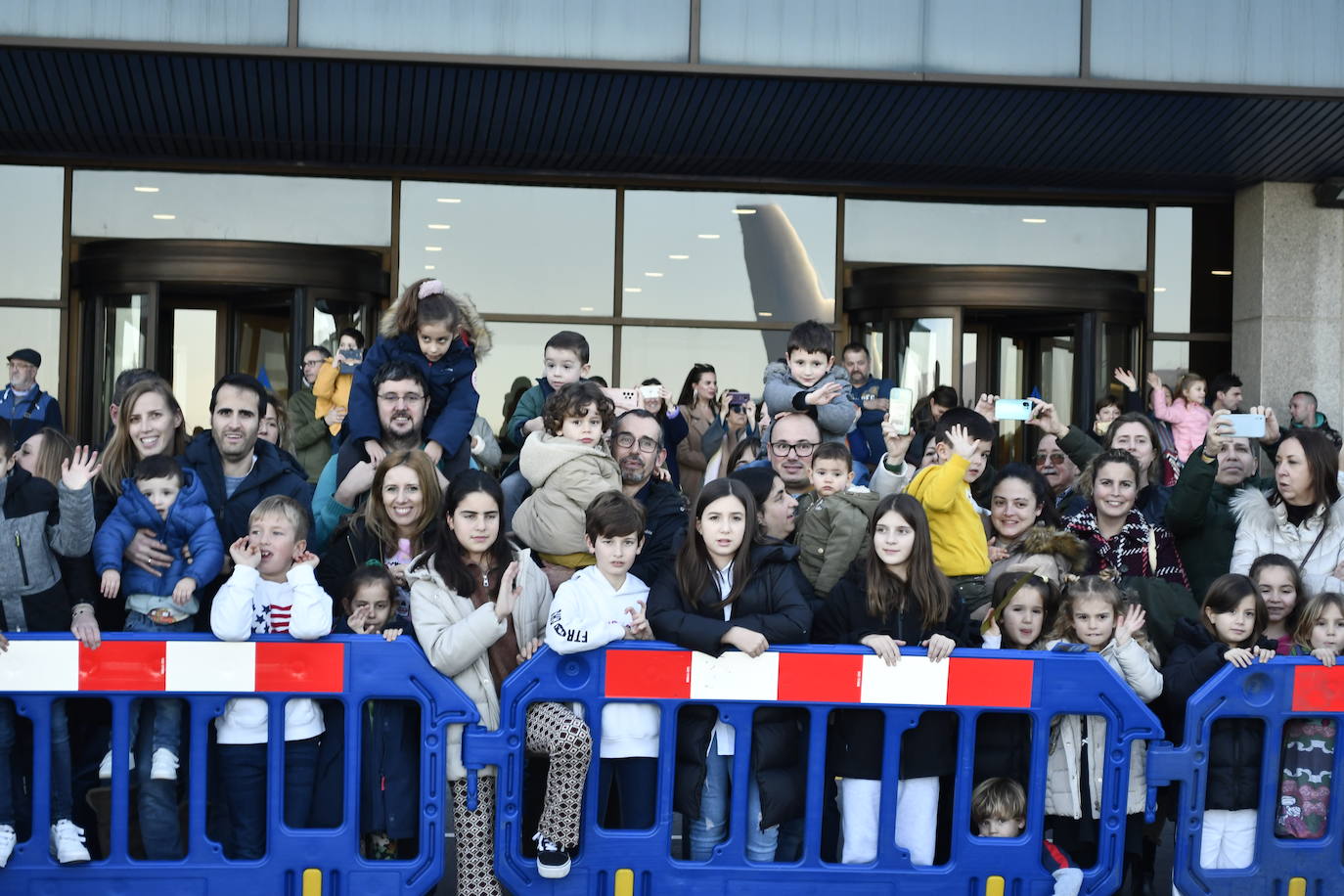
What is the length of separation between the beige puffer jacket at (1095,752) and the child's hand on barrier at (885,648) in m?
0.74

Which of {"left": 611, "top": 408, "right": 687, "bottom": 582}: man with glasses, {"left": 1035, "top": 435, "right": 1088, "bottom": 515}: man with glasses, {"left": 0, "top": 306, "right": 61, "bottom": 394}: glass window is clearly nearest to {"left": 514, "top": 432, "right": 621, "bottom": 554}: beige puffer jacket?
{"left": 611, "top": 408, "right": 687, "bottom": 582}: man with glasses

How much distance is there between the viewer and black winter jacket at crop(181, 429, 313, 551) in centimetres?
549

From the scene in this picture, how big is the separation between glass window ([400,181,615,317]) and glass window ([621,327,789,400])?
1.61 ft

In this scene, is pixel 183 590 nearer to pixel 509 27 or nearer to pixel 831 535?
pixel 831 535

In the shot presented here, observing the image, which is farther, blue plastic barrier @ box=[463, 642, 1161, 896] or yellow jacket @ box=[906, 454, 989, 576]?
yellow jacket @ box=[906, 454, 989, 576]

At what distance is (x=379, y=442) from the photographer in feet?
19.6

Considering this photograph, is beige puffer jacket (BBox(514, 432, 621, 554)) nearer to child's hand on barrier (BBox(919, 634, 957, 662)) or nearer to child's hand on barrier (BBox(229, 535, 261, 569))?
child's hand on barrier (BBox(229, 535, 261, 569))

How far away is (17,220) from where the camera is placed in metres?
12.5

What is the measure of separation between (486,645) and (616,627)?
458mm

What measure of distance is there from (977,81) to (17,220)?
27.9ft

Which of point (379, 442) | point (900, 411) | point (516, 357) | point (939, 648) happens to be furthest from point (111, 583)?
point (516, 357)

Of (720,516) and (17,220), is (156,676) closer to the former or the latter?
(720,516)

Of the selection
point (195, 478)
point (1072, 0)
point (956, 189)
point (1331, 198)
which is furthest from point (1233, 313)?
point (195, 478)

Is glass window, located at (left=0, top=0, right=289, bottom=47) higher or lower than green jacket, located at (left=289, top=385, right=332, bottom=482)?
higher
